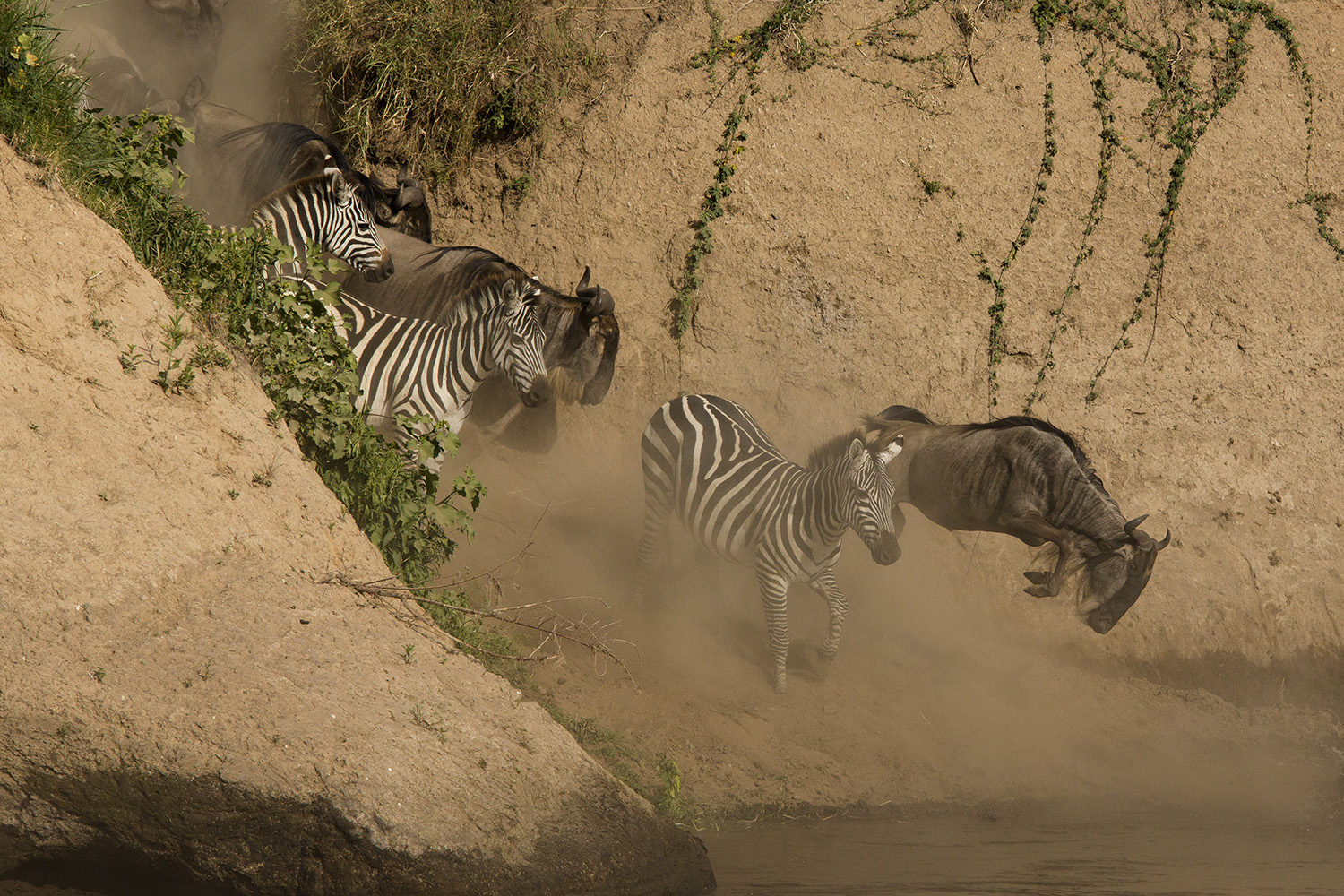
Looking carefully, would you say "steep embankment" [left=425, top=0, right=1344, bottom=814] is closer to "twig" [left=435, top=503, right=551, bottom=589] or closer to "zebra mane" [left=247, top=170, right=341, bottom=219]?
"twig" [left=435, top=503, right=551, bottom=589]

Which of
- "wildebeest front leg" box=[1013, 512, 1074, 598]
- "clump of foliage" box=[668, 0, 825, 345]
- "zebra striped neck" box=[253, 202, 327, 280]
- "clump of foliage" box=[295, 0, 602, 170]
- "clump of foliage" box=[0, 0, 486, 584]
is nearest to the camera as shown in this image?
"clump of foliage" box=[0, 0, 486, 584]

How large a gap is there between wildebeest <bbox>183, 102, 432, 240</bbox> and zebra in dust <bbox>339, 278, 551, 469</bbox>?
144cm

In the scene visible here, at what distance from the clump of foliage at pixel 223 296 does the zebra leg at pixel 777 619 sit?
271cm

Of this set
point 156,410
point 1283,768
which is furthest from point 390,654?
point 1283,768

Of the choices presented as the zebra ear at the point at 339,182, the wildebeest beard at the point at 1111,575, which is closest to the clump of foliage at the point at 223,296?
the zebra ear at the point at 339,182

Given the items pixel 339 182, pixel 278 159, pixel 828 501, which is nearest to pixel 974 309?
pixel 828 501

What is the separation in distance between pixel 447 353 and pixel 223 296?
2.78m

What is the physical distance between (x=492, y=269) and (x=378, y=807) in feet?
17.4

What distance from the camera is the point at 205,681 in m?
3.65

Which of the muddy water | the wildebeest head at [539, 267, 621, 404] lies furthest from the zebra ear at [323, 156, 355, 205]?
the muddy water

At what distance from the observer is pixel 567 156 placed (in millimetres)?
9922

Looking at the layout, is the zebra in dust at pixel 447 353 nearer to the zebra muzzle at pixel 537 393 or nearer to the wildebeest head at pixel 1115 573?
the zebra muzzle at pixel 537 393

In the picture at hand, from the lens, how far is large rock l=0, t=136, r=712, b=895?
11.5 feet

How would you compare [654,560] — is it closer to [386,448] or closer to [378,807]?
[386,448]
